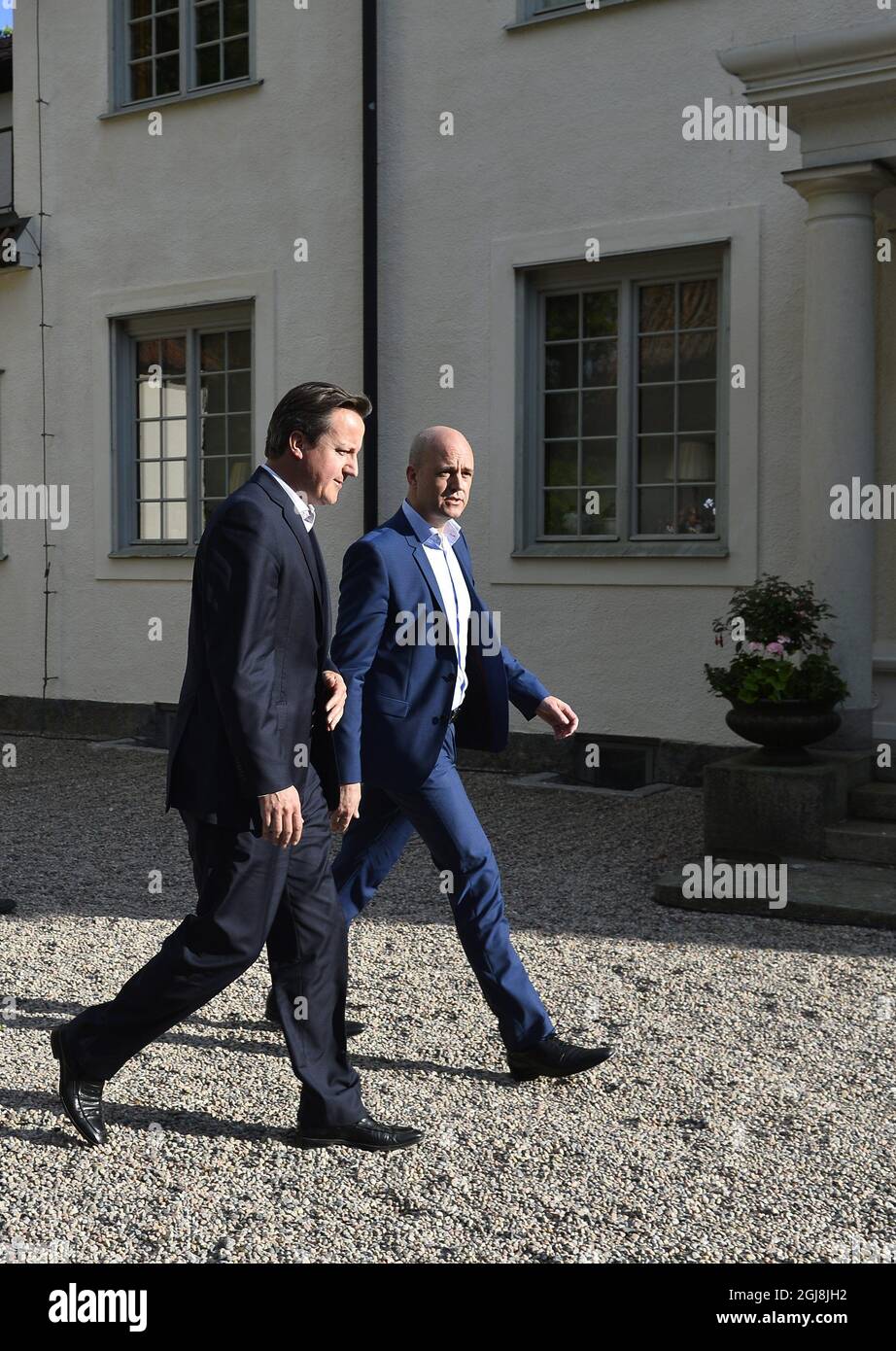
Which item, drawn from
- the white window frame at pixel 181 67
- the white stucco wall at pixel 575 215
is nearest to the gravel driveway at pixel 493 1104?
the white stucco wall at pixel 575 215

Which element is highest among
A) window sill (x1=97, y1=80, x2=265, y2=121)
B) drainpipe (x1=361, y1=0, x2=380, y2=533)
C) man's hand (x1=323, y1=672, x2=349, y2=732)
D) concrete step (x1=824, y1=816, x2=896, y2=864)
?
window sill (x1=97, y1=80, x2=265, y2=121)

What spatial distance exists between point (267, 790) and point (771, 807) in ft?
13.2

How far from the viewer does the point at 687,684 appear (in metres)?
9.55

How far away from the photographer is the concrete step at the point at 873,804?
7172mm

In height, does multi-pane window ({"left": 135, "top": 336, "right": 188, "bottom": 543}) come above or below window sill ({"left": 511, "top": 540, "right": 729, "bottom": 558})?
above

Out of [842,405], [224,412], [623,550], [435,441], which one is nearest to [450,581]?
[435,441]

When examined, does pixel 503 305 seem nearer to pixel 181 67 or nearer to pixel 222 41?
pixel 222 41

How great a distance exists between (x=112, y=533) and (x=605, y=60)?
17.9ft

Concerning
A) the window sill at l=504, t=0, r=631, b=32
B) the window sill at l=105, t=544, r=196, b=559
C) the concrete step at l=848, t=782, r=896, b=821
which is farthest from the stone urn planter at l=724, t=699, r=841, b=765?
the window sill at l=105, t=544, r=196, b=559

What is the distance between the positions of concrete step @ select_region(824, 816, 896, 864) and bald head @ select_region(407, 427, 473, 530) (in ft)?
10.9

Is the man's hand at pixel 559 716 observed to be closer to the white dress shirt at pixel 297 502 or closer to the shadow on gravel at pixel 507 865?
the white dress shirt at pixel 297 502

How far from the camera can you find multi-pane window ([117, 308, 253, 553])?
11977mm

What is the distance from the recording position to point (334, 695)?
382 cm

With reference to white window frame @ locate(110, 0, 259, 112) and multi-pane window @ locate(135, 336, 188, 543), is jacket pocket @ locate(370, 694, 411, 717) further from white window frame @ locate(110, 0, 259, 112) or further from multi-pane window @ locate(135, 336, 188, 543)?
white window frame @ locate(110, 0, 259, 112)
